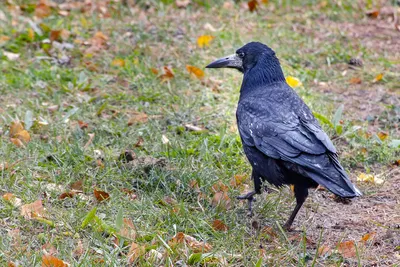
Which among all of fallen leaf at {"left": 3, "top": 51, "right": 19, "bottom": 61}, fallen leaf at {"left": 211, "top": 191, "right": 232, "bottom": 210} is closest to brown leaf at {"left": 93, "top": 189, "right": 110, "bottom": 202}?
fallen leaf at {"left": 211, "top": 191, "right": 232, "bottom": 210}

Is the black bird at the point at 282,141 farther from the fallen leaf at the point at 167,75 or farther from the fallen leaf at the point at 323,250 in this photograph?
the fallen leaf at the point at 167,75

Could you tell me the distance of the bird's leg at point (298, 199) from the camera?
423 cm

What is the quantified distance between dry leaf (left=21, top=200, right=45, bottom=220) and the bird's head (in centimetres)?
189

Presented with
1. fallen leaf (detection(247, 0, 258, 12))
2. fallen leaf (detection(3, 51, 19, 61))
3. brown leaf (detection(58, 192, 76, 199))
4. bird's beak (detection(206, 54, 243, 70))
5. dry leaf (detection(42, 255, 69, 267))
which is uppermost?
bird's beak (detection(206, 54, 243, 70))

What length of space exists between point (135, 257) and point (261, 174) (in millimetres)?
1130

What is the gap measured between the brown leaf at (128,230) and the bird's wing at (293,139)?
3.23 ft

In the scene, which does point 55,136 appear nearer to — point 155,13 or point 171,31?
point 171,31

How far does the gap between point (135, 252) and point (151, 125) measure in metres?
2.02

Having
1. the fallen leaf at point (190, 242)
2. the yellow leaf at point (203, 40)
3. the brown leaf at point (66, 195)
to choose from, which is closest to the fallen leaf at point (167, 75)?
the yellow leaf at point (203, 40)

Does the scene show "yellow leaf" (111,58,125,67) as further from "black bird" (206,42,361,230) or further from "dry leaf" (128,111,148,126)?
"black bird" (206,42,361,230)

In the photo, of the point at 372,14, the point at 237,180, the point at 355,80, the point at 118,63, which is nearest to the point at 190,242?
the point at 237,180

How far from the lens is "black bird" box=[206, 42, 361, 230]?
3988 millimetres

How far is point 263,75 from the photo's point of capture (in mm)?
4824

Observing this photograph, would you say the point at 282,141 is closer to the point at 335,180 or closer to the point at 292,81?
the point at 335,180
